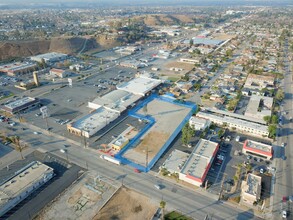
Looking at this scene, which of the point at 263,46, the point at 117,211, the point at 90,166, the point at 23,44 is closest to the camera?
the point at 117,211

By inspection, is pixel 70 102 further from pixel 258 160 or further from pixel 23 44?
pixel 23 44

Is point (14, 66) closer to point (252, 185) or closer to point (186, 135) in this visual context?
point (186, 135)

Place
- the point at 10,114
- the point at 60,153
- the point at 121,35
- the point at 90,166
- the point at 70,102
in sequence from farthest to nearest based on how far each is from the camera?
the point at 121,35, the point at 70,102, the point at 10,114, the point at 60,153, the point at 90,166

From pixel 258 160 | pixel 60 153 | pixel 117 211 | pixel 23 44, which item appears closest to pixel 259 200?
pixel 258 160

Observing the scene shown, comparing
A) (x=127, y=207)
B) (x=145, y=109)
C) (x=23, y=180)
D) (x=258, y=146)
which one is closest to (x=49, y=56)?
(x=145, y=109)

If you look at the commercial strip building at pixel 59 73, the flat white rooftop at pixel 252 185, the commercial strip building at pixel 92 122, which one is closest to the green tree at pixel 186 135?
the flat white rooftop at pixel 252 185

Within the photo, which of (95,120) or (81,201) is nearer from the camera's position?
(81,201)
